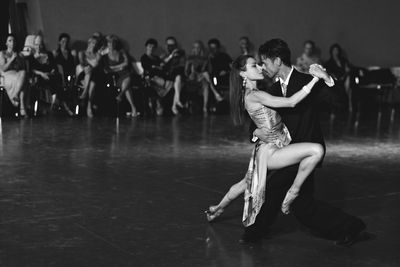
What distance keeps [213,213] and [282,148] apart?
70cm

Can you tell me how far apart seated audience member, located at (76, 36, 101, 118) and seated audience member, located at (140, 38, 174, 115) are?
73 centimetres

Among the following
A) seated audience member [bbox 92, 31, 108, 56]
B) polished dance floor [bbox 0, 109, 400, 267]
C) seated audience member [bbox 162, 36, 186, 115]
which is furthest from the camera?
seated audience member [bbox 162, 36, 186, 115]

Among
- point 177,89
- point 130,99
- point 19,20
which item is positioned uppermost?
point 19,20

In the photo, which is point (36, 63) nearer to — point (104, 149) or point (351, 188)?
point (104, 149)

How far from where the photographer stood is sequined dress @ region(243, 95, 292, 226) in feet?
14.6

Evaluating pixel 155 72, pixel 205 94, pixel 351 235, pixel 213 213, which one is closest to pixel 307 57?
pixel 205 94

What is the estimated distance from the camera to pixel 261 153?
4.51m

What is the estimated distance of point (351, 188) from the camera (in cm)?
609

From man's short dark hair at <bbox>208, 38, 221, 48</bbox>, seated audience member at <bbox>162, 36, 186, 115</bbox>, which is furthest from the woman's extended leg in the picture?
man's short dark hair at <bbox>208, 38, 221, 48</bbox>

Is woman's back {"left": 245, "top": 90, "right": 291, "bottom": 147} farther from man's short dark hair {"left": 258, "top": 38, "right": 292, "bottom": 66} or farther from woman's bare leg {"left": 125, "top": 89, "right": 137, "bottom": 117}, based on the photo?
woman's bare leg {"left": 125, "top": 89, "right": 137, "bottom": 117}

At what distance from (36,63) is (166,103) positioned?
7.36ft

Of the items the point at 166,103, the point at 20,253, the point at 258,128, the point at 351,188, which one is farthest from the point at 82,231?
the point at 166,103

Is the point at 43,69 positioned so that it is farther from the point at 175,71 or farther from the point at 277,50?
the point at 277,50

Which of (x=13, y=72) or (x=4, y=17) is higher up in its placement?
(x=4, y=17)
